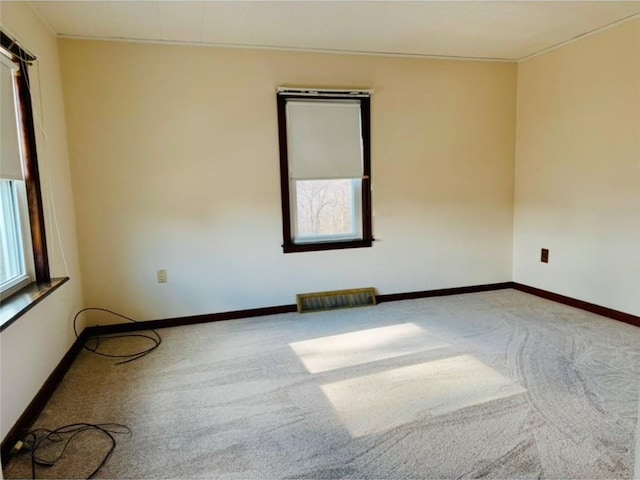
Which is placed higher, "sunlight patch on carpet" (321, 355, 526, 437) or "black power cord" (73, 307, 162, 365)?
"black power cord" (73, 307, 162, 365)

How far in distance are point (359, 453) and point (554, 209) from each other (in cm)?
309

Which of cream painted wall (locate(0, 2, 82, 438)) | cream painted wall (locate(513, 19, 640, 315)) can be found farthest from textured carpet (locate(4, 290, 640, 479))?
cream painted wall (locate(513, 19, 640, 315))

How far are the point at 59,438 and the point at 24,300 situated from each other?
71 cm

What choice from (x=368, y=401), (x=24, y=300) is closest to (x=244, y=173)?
(x=24, y=300)

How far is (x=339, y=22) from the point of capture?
116 inches

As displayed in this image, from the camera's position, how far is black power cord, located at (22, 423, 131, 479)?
1.79m

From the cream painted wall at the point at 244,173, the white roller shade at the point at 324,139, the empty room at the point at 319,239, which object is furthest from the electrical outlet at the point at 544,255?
the white roller shade at the point at 324,139

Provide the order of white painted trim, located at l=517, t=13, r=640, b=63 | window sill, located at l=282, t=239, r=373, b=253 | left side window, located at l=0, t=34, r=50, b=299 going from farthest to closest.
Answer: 1. window sill, located at l=282, t=239, r=373, b=253
2. white painted trim, located at l=517, t=13, r=640, b=63
3. left side window, located at l=0, t=34, r=50, b=299

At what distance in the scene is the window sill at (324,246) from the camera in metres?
3.69

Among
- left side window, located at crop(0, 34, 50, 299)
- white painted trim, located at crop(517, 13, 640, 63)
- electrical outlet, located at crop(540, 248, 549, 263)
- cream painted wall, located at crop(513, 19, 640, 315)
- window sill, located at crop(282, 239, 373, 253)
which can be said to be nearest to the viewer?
left side window, located at crop(0, 34, 50, 299)

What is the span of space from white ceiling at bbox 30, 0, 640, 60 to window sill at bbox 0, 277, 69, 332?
167 centimetres

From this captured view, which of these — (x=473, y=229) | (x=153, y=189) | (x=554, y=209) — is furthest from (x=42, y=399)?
(x=554, y=209)

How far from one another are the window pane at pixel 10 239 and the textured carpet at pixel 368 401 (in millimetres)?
709

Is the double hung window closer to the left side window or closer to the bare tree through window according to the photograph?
the bare tree through window
